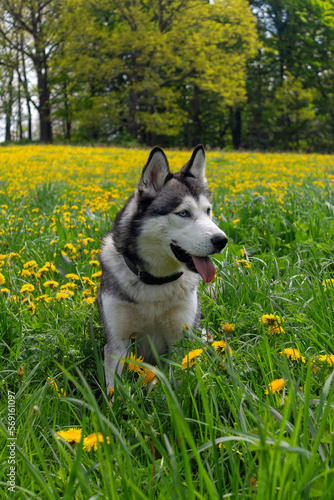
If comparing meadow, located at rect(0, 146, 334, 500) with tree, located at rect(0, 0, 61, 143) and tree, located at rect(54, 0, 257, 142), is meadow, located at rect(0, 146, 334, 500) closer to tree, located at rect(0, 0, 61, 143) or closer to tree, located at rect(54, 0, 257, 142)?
tree, located at rect(54, 0, 257, 142)

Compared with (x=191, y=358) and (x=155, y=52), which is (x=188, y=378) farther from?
(x=155, y=52)

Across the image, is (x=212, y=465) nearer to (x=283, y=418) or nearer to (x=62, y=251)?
(x=283, y=418)

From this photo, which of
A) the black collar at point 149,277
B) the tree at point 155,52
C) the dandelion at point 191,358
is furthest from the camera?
the tree at point 155,52

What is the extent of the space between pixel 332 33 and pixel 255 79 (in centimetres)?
653

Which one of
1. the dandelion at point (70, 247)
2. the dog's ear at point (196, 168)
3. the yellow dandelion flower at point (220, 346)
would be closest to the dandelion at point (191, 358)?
the yellow dandelion flower at point (220, 346)

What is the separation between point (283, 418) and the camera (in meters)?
1.12

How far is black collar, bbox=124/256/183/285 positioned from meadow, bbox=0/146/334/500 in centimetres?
33

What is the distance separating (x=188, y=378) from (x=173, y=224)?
1022 mm

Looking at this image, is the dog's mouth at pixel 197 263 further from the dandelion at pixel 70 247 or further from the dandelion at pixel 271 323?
the dandelion at pixel 70 247

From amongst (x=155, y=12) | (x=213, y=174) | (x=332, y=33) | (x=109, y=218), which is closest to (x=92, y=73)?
(x=155, y=12)

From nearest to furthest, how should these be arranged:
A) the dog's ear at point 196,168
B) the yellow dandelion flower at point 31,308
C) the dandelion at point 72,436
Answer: the dandelion at point 72,436 < the yellow dandelion flower at point 31,308 < the dog's ear at point 196,168

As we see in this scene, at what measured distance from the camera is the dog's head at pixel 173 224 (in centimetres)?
232

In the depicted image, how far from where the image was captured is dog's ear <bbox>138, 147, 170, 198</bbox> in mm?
2537

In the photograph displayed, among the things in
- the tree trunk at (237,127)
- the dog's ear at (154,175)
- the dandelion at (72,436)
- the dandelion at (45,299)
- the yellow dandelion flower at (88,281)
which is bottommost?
the dandelion at (72,436)
